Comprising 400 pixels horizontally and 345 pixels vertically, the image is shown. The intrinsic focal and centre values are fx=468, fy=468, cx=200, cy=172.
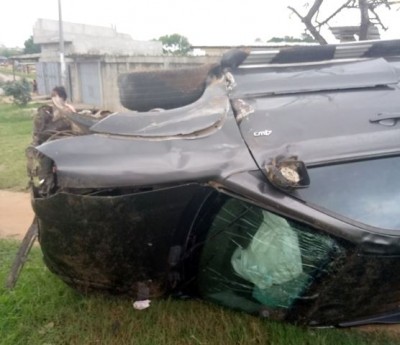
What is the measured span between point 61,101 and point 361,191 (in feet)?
5.62

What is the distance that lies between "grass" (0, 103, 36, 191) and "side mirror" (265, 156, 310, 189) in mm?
4755

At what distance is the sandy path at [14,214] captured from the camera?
4.54 meters

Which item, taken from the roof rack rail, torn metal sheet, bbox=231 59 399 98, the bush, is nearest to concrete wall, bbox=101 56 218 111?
the bush

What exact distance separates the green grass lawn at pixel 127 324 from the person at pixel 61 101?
105 cm

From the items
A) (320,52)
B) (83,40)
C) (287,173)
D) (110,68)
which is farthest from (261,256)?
(83,40)

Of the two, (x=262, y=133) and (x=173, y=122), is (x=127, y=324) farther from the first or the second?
(x=262, y=133)

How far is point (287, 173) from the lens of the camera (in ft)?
6.19

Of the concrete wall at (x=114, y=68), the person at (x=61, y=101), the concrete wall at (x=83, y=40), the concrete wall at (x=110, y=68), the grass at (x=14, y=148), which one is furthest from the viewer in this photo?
the concrete wall at (x=83, y=40)

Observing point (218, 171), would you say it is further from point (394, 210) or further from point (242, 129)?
point (394, 210)

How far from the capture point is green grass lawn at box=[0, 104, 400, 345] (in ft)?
8.18

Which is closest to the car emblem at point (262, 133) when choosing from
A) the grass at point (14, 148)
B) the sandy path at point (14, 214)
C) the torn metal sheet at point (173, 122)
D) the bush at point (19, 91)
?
the torn metal sheet at point (173, 122)

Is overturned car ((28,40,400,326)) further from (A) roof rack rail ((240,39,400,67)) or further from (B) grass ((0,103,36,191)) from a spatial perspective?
(B) grass ((0,103,36,191))

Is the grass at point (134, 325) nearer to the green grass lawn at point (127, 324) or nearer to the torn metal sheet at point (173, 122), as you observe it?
the green grass lawn at point (127, 324)

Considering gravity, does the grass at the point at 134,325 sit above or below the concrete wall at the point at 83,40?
below
